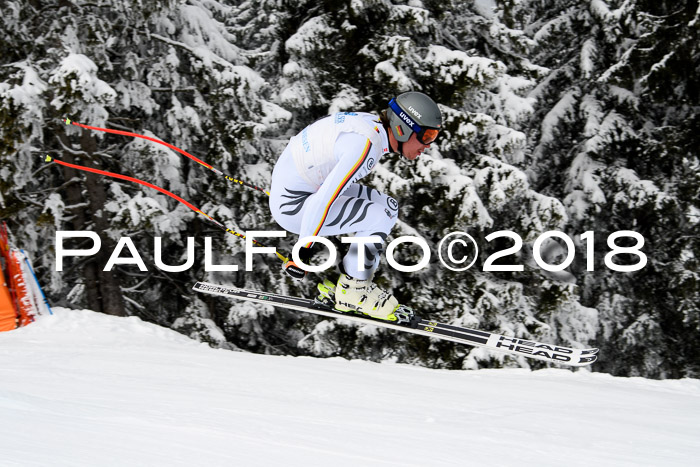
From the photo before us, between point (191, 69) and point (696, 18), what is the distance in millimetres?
7816

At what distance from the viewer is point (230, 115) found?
30.7 feet

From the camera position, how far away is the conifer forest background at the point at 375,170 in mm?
8086

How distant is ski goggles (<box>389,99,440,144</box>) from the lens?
4102mm

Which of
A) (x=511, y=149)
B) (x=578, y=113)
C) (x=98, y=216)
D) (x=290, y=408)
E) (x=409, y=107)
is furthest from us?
(x=578, y=113)

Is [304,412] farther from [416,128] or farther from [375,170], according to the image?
[375,170]

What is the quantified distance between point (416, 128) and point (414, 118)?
67 millimetres

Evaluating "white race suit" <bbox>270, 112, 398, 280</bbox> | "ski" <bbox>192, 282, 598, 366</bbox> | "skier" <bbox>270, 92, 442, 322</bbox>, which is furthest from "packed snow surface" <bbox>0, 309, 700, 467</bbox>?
"white race suit" <bbox>270, 112, 398, 280</bbox>

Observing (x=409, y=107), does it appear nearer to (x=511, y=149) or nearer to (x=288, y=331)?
(x=511, y=149)

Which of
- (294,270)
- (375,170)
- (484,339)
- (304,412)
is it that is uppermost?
(375,170)

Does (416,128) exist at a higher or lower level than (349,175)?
higher

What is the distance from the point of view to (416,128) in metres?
4.10

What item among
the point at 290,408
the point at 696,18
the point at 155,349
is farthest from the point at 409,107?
the point at 696,18

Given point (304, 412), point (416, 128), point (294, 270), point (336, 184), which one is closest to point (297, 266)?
point (294, 270)

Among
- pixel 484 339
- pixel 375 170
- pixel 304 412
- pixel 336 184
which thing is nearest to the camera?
pixel 304 412
